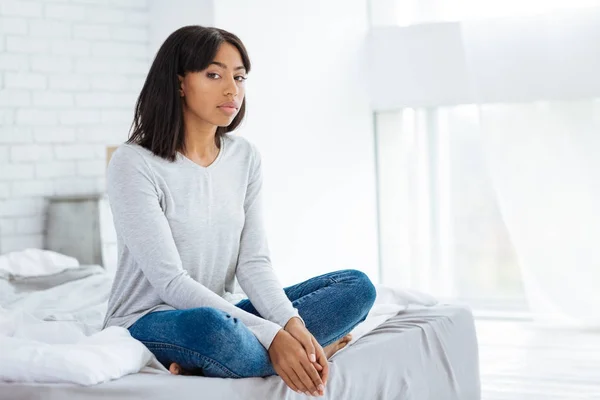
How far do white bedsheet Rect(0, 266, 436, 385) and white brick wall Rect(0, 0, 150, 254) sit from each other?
1.28 m

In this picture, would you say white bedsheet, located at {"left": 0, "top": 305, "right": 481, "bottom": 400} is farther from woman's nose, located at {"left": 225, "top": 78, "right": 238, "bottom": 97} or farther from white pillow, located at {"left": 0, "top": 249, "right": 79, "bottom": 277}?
white pillow, located at {"left": 0, "top": 249, "right": 79, "bottom": 277}

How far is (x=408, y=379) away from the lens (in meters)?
2.42

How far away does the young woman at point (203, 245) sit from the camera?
6.57ft

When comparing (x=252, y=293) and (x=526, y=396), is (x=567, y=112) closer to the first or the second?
(x=526, y=396)

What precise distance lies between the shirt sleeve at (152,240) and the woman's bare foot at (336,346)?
256mm

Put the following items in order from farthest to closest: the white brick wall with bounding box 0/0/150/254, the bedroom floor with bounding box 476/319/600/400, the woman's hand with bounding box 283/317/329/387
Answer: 1. the white brick wall with bounding box 0/0/150/254
2. the bedroom floor with bounding box 476/319/600/400
3. the woman's hand with bounding box 283/317/329/387

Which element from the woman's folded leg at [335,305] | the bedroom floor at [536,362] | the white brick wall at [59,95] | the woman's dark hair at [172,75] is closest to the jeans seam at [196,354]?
the woman's folded leg at [335,305]

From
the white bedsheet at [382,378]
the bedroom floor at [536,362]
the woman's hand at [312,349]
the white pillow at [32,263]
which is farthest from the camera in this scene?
the white pillow at [32,263]

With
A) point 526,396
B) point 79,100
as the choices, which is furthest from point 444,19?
point 526,396

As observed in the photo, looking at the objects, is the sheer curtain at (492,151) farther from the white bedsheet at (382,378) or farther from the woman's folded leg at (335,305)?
the woman's folded leg at (335,305)

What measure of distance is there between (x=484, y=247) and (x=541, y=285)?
0.41m

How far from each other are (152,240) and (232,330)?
0.31 meters

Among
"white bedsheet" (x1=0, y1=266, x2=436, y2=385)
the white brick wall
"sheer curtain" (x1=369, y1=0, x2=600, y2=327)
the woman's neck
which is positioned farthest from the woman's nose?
"sheer curtain" (x1=369, y1=0, x2=600, y2=327)

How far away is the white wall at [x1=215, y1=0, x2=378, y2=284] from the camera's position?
4492 mm
